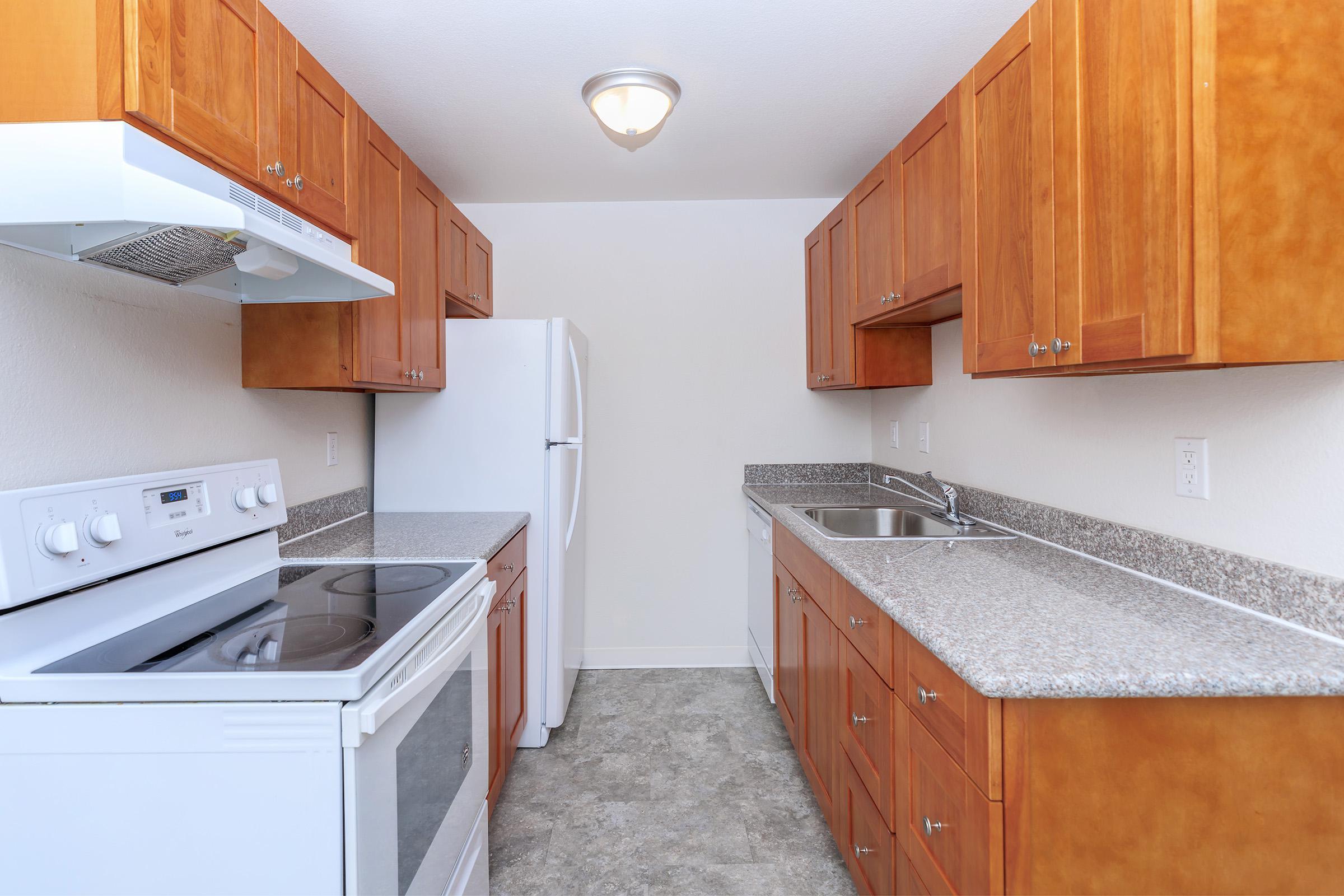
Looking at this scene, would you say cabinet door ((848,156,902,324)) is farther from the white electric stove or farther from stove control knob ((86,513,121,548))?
stove control knob ((86,513,121,548))

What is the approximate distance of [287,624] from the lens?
1296 millimetres

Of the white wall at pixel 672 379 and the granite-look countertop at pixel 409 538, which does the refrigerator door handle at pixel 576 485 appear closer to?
the granite-look countertop at pixel 409 538

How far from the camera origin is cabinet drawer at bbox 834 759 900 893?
4.74ft

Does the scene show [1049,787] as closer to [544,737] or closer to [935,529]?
[935,529]

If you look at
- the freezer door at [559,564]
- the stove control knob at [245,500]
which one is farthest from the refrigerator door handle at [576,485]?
the stove control knob at [245,500]

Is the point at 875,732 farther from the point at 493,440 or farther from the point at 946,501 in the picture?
the point at 493,440

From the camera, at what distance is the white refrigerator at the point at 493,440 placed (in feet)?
8.34

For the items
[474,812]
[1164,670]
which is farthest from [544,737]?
[1164,670]

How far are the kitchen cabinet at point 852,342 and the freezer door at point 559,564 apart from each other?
115 cm

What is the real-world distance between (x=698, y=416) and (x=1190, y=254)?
8.17 feet

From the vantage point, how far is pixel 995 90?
1558 mm

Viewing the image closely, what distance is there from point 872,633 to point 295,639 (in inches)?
46.3

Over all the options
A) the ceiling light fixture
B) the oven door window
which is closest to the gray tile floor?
the oven door window

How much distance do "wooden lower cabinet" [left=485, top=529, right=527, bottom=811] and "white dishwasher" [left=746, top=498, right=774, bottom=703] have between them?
101 cm
